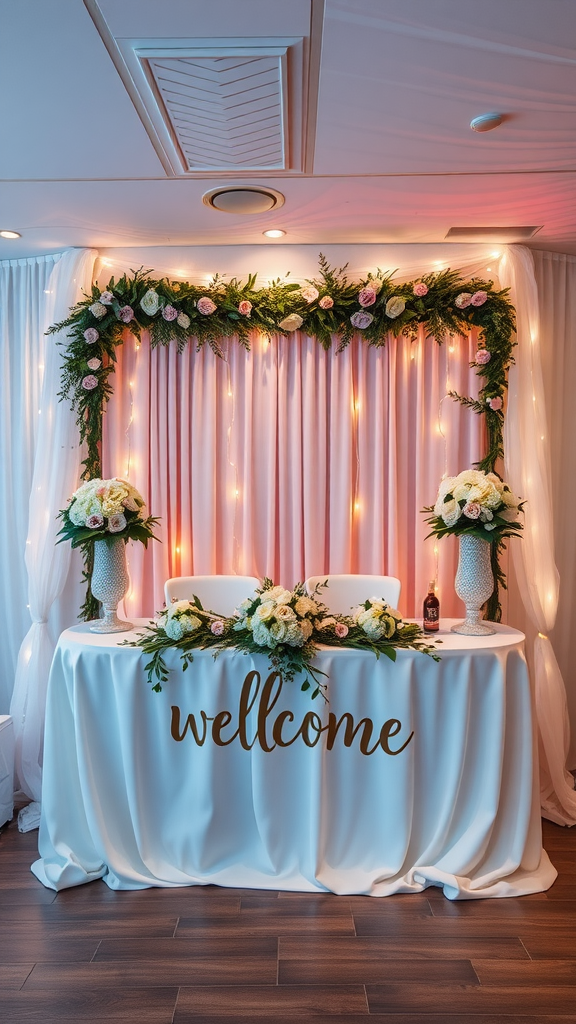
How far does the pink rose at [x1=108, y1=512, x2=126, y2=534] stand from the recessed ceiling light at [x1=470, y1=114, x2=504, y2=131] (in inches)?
81.3

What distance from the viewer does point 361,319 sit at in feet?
12.5

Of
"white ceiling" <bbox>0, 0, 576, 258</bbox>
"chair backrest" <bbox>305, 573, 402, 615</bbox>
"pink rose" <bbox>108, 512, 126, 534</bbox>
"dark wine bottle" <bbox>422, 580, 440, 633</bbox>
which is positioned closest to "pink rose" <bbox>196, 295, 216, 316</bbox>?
"white ceiling" <bbox>0, 0, 576, 258</bbox>

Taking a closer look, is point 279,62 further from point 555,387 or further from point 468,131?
point 555,387

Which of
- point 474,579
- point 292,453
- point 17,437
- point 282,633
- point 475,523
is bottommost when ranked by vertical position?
point 282,633

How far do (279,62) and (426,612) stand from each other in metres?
2.19

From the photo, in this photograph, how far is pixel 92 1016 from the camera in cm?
221

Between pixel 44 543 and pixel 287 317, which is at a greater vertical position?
pixel 287 317

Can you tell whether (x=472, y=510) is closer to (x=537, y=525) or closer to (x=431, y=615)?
(x=431, y=615)

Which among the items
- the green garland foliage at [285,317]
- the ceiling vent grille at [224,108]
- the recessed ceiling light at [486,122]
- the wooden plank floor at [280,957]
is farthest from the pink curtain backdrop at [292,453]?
the wooden plank floor at [280,957]

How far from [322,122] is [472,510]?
1.62 m

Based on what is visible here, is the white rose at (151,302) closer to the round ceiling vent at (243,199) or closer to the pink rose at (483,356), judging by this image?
the round ceiling vent at (243,199)

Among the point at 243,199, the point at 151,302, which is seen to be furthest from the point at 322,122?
the point at 151,302

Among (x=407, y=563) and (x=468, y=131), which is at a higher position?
(x=468, y=131)

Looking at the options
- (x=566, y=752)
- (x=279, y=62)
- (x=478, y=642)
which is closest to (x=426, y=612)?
(x=478, y=642)
